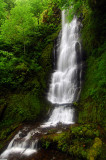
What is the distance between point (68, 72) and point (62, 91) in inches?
76.3

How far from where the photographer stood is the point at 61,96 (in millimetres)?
9156

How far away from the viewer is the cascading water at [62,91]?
5206 millimetres

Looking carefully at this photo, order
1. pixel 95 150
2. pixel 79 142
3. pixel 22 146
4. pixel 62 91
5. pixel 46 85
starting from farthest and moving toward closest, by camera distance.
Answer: pixel 46 85
pixel 62 91
pixel 22 146
pixel 79 142
pixel 95 150

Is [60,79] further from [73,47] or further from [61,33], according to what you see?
[61,33]

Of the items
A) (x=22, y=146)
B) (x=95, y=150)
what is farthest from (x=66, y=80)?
(x=95, y=150)

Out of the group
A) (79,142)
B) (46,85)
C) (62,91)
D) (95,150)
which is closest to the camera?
(95,150)

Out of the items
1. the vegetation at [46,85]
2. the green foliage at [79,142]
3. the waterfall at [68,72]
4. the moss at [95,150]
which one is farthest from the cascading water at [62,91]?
the moss at [95,150]

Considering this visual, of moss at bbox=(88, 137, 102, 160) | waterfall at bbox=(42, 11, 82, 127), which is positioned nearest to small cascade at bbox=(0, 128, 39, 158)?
waterfall at bbox=(42, 11, 82, 127)

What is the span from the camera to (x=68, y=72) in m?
10.2

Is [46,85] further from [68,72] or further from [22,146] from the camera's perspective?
[22,146]

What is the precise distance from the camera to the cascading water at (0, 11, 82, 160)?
5.21 metres

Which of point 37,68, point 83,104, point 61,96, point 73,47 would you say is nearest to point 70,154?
point 83,104

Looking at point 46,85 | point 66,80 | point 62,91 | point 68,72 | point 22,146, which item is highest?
point 68,72

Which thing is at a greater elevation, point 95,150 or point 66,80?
point 66,80
